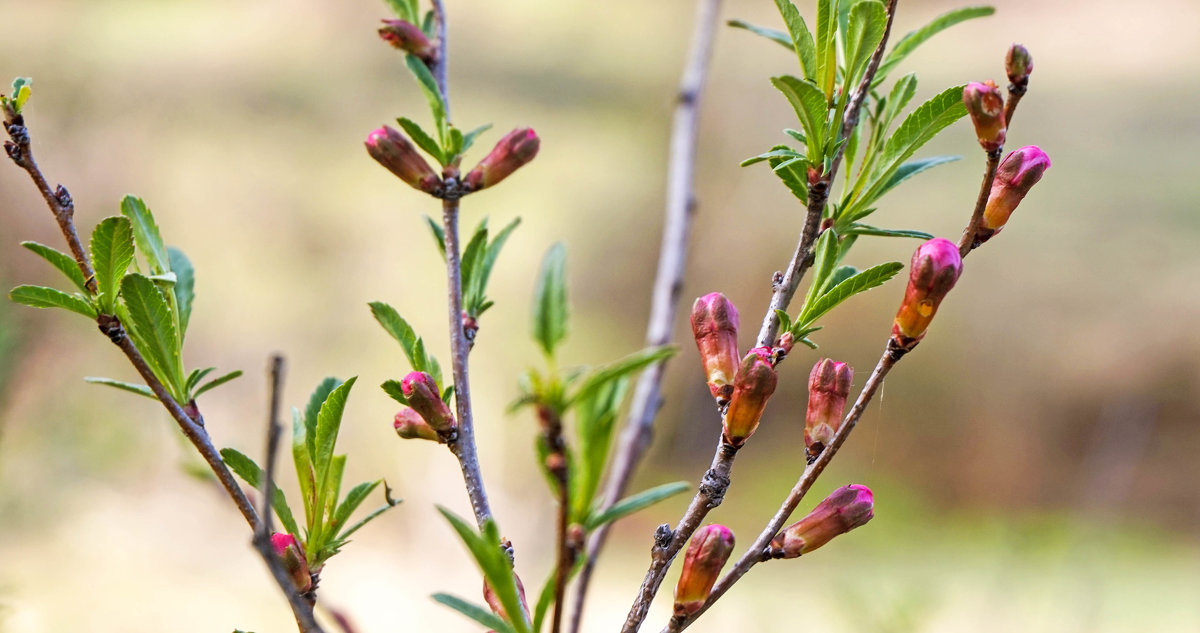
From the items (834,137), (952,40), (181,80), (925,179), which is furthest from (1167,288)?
(181,80)

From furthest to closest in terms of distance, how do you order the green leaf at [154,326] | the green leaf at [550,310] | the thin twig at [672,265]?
the thin twig at [672,265]
the green leaf at [154,326]
the green leaf at [550,310]

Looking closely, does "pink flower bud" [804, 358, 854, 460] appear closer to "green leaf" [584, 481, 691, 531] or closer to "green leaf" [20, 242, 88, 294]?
"green leaf" [584, 481, 691, 531]

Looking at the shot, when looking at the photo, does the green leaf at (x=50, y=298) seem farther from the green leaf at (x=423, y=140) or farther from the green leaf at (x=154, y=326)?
the green leaf at (x=423, y=140)

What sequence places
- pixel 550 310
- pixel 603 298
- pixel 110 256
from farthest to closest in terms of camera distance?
pixel 603 298, pixel 110 256, pixel 550 310

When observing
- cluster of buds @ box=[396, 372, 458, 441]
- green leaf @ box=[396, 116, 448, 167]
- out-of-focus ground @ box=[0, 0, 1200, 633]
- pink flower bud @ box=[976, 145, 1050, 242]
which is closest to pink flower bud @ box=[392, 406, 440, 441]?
cluster of buds @ box=[396, 372, 458, 441]

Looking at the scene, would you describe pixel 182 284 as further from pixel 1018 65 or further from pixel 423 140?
pixel 1018 65

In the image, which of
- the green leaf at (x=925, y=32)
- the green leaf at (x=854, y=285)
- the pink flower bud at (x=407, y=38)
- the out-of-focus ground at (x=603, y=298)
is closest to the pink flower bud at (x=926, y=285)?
the green leaf at (x=854, y=285)

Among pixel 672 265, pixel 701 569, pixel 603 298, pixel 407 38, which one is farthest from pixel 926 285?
pixel 603 298
